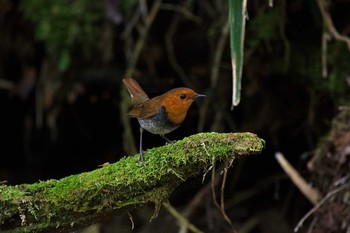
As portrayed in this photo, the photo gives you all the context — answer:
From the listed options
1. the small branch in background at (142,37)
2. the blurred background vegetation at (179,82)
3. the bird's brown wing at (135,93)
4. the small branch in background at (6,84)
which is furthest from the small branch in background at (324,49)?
the small branch in background at (6,84)

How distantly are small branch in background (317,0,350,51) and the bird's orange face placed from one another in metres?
1.43

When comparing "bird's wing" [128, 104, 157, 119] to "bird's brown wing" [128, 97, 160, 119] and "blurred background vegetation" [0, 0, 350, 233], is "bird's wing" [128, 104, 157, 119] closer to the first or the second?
"bird's brown wing" [128, 97, 160, 119]

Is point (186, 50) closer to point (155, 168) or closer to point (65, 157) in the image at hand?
point (65, 157)

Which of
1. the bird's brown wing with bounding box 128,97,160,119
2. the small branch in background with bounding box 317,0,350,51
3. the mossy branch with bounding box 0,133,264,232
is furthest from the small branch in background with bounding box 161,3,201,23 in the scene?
the mossy branch with bounding box 0,133,264,232

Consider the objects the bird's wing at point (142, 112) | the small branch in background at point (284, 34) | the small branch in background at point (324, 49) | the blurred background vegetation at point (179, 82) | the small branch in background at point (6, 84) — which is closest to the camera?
the bird's wing at point (142, 112)

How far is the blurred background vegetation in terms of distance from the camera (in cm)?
394

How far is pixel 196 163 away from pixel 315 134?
2.05 metres

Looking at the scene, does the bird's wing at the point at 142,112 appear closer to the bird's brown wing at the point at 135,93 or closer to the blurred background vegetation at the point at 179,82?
the bird's brown wing at the point at 135,93

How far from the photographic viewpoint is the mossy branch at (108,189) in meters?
2.15

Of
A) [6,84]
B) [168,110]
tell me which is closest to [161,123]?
[168,110]

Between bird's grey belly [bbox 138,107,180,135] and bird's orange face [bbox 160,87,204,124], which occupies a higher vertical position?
bird's orange face [bbox 160,87,204,124]

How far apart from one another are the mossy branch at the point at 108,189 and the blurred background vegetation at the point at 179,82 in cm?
165

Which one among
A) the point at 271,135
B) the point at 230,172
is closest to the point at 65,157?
the point at 230,172

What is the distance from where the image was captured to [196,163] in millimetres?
2166
